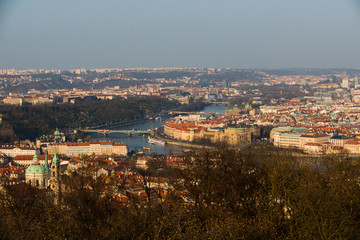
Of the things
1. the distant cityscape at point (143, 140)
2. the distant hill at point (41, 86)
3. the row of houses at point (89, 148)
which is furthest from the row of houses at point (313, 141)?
the distant hill at point (41, 86)

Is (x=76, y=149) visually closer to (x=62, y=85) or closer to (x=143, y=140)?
(x=143, y=140)

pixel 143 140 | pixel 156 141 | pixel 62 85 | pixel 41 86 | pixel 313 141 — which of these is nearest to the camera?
pixel 313 141

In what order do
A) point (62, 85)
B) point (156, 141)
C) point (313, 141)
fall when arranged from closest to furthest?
point (313, 141) → point (156, 141) → point (62, 85)

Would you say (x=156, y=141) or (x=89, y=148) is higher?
(x=89, y=148)

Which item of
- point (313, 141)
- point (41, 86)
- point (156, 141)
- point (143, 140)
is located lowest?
point (41, 86)

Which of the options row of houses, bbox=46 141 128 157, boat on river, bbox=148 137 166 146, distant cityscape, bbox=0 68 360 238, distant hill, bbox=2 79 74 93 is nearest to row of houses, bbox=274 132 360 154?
distant cityscape, bbox=0 68 360 238

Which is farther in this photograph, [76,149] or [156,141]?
[156,141]

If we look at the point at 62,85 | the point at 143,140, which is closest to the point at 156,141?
the point at 143,140

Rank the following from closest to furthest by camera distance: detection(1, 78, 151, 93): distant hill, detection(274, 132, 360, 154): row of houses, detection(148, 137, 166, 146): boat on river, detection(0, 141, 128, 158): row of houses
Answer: detection(0, 141, 128, 158): row of houses < detection(274, 132, 360, 154): row of houses < detection(148, 137, 166, 146): boat on river < detection(1, 78, 151, 93): distant hill

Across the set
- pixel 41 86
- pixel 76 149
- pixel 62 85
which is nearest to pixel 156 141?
pixel 76 149

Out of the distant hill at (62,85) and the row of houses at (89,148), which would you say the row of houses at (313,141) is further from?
the distant hill at (62,85)

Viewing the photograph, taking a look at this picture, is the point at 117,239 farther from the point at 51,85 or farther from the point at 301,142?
the point at 51,85

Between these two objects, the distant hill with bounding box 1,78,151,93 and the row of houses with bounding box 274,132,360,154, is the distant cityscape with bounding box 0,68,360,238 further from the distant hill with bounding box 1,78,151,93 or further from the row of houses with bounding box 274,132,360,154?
the distant hill with bounding box 1,78,151,93
